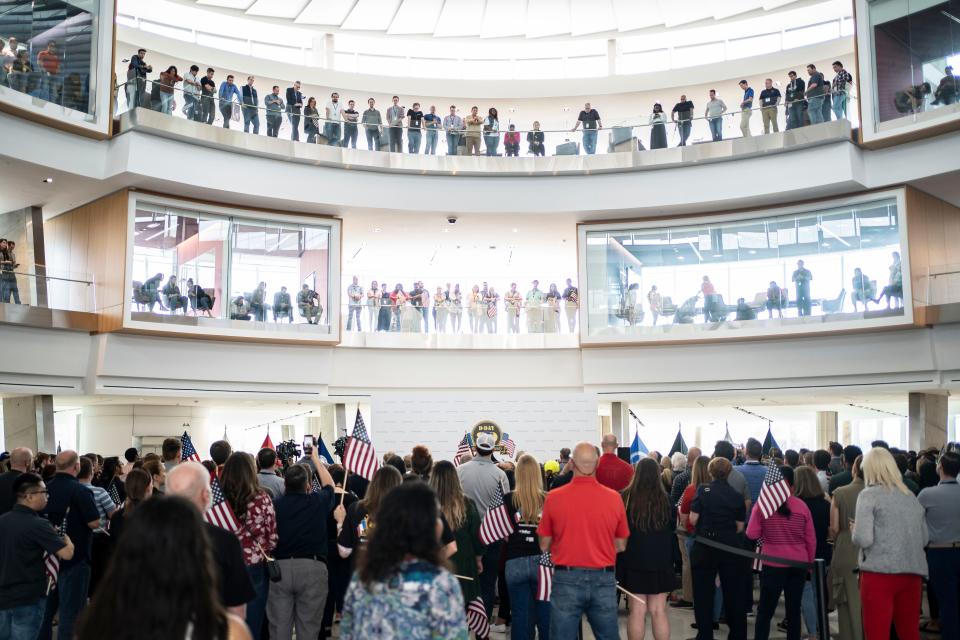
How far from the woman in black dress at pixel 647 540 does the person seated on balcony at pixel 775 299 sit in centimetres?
1707

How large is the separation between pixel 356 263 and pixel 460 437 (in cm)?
1206

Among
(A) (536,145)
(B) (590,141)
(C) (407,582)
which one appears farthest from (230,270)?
(C) (407,582)

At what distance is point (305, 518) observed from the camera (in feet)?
25.3

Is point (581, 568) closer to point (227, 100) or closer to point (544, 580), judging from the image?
point (544, 580)

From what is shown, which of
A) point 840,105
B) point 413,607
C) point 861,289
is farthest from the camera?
point 840,105

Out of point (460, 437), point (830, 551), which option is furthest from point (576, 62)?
point (830, 551)

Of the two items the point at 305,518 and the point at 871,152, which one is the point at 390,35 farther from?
the point at 305,518

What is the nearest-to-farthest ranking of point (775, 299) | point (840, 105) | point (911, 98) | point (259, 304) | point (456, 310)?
1. point (911, 98)
2. point (840, 105)
3. point (775, 299)
4. point (259, 304)
5. point (456, 310)

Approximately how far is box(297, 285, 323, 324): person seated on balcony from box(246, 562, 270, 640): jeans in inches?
679

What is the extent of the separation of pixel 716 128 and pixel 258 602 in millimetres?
19873

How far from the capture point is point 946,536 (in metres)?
8.26

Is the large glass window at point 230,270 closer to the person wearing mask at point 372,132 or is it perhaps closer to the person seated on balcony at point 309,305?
the person seated on balcony at point 309,305

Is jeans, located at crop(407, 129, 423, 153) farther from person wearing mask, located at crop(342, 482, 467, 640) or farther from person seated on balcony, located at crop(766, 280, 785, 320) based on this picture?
person wearing mask, located at crop(342, 482, 467, 640)

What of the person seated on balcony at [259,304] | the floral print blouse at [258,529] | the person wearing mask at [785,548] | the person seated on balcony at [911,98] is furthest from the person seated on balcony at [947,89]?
the floral print blouse at [258,529]
